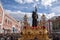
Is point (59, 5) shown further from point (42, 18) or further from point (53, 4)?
point (42, 18)

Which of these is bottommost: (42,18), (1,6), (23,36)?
(23,36)

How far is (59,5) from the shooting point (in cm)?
2411

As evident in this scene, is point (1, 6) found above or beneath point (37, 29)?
above

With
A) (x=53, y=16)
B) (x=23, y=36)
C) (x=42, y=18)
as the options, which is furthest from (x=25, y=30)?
(x=53, y=16)

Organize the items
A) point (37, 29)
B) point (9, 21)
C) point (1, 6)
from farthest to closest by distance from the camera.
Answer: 1. point (9, 21)
2. point (1, 6)
3. point (37, 29)

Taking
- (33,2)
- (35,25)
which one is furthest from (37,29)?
(33,2)

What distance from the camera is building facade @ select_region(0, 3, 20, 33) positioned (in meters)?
22.1

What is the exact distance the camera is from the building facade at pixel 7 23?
22.1 m

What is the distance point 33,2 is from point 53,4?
2.72 metres

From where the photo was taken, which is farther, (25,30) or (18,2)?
(18,2)

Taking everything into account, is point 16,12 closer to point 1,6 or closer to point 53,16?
point 1,6

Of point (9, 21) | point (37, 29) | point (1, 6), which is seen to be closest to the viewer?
point (37, 29)

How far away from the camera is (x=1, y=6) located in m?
22.0

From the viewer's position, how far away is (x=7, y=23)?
23125 mm
